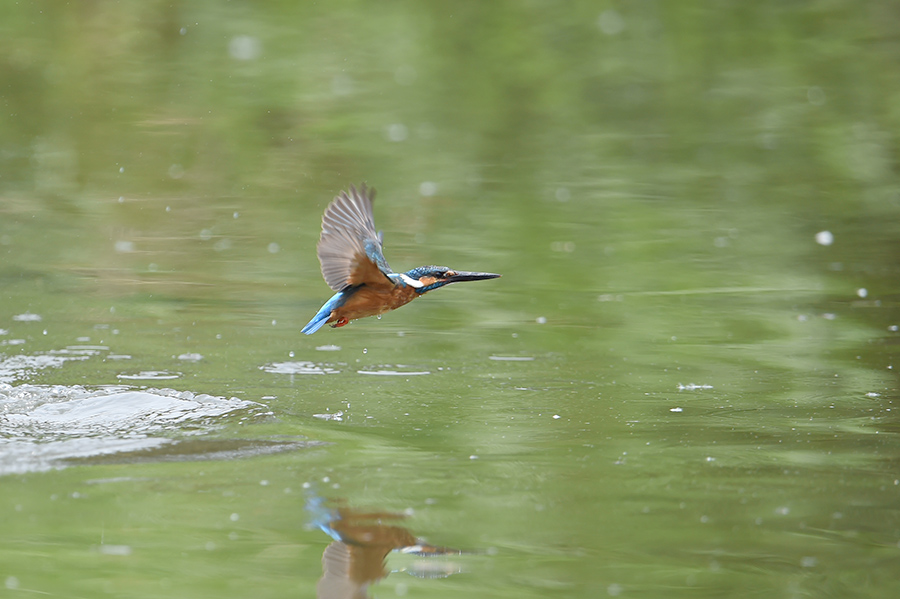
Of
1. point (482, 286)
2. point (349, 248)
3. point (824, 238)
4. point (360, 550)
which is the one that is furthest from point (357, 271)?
point (824, 238)

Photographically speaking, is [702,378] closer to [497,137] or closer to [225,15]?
[497,137]

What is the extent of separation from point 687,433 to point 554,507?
939mm

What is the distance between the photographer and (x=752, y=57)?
36.8 ft

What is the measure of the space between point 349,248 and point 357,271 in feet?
0.28

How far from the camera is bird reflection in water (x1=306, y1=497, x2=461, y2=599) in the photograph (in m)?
3.01

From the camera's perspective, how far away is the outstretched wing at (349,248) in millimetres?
4152

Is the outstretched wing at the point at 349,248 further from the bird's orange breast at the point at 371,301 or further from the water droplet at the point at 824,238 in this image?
the water droplet at the point at 824,238

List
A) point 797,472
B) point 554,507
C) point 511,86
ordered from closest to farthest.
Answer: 1. point 554,507
2. point 797,472
3. point 511,86

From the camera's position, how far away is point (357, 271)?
4.17 meters

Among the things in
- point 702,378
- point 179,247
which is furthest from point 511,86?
point 702,378

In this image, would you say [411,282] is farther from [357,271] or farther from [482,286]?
[482,286]

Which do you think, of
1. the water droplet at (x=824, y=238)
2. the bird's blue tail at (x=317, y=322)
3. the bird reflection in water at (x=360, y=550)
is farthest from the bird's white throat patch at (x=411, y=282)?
the water droplet at (x=824, y=238)

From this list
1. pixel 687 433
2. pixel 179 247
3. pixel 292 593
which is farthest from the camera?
pixel 179 247

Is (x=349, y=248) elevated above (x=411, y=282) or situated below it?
above
